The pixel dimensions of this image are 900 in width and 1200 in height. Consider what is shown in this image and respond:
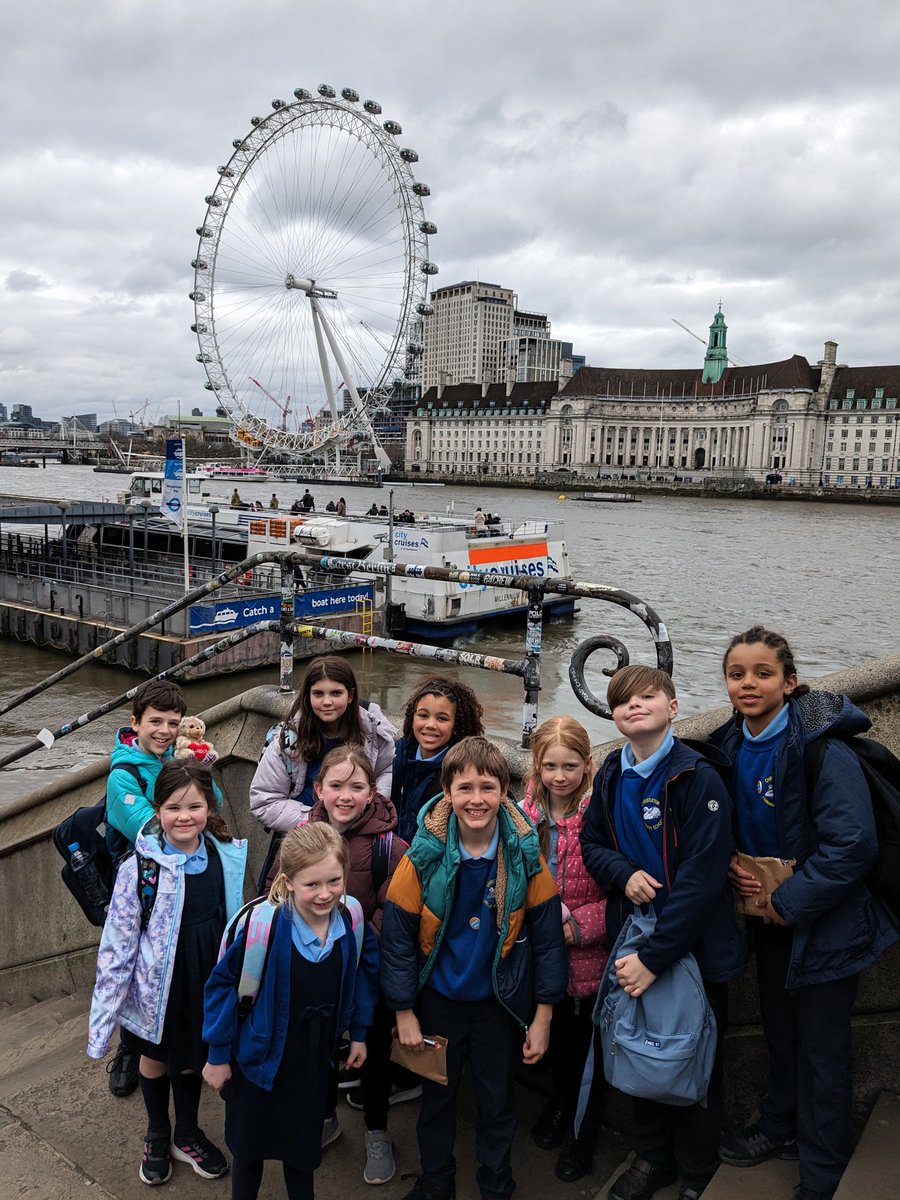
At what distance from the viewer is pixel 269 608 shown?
19.7 meters

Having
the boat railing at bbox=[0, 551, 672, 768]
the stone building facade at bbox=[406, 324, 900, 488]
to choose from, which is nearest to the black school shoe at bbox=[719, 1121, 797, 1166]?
the boat railing at bbox=[0, 551, 672, 768]

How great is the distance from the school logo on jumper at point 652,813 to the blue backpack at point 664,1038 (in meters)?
0.26

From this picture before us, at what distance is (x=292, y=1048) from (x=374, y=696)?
16296 mm

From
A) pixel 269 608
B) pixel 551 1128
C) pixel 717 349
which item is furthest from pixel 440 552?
pixel 717 349

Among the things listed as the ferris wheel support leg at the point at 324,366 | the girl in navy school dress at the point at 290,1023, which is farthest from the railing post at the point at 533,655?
the ferris wheel support leg at the point at 324,366

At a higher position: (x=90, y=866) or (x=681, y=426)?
(x=681, y=426)

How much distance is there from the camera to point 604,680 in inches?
799

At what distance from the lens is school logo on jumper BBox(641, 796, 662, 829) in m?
2.60

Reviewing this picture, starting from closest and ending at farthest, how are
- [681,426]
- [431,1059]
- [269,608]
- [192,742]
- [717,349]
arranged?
[431,1059]
[192,742]
[269,608]
[681,426]
[717,349]

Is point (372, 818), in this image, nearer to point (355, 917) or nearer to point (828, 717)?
point (355, 917)

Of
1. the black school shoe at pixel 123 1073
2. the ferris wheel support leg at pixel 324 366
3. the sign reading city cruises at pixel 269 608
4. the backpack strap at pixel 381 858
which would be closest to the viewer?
the backpack strap at pixel 381 858

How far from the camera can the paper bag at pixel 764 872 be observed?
260 centimetres

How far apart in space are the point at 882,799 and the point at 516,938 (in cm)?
111

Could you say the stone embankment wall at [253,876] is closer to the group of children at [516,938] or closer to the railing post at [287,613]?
the railing post at [287,613]
